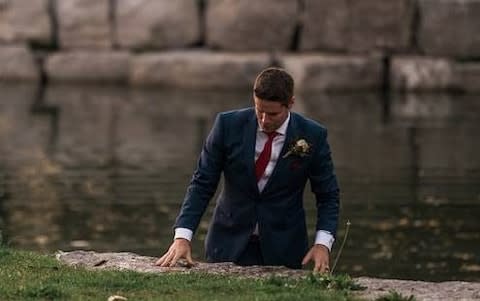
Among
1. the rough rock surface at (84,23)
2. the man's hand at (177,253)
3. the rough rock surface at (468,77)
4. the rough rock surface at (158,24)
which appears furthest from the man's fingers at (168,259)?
the rough rock surface at (84,23)

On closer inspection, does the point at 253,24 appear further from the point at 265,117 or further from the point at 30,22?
the point at 265,117

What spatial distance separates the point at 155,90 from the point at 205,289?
16.0 metres

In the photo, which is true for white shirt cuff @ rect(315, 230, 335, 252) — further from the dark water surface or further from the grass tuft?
the dark water surface

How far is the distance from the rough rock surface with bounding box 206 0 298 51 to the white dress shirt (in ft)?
51.4

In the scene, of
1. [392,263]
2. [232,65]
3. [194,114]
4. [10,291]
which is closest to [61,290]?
[10,291]

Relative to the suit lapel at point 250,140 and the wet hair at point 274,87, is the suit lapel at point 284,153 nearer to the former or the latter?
the suit lapel at point 250,140

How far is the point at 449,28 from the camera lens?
22141 mm

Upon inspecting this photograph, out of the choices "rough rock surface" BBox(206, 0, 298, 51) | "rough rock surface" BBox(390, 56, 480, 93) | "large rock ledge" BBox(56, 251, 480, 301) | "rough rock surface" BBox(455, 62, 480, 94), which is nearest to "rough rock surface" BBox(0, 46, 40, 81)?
"rough rock surface" BBox(206, 0, 298, 51)

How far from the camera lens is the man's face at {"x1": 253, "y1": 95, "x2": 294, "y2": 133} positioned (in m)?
6.19

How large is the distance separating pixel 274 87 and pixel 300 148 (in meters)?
0.40

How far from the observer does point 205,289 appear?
6016 millimetres

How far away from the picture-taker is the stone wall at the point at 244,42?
2175 centimetres

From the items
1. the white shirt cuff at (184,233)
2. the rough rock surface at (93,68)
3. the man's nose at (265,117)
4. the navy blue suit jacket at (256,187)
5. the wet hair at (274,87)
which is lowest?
the rough rock surface at (93,68)

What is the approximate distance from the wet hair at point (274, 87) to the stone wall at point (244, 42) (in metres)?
15.2
